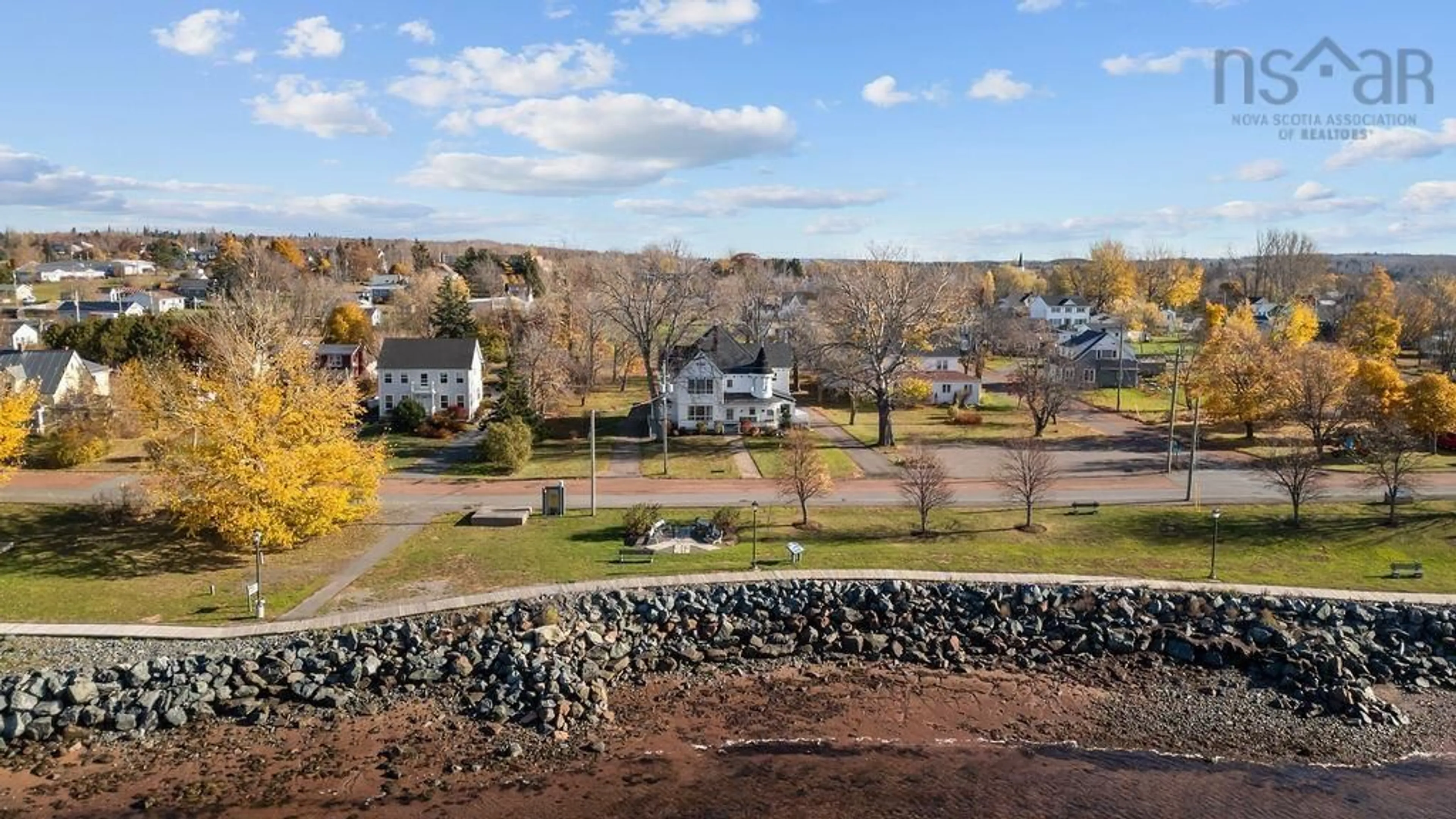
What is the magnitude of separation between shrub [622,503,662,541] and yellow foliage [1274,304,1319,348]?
162ft

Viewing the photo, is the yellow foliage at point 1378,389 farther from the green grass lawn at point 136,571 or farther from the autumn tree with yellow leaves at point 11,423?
the autumn tree with yellow leaves at point 11,423

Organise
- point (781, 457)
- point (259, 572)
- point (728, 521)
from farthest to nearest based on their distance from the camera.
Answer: point (781, 457), point (728, 521), point (259, 572)

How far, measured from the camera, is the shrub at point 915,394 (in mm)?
62656

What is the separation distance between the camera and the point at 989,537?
3309 cm

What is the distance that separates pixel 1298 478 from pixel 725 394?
93.6 feet

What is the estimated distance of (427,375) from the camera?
186ft

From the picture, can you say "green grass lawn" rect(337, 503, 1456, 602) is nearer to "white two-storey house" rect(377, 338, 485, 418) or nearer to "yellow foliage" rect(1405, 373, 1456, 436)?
"yellow foliage" rect(1405, 373, 1456, 436)

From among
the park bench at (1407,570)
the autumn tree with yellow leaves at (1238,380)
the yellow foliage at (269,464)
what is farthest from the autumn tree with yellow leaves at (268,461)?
the autumn tree with yellow leaves at (1238,380)

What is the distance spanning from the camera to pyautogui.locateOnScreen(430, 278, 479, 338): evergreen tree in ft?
227

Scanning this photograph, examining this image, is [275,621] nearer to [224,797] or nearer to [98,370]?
[224,797]

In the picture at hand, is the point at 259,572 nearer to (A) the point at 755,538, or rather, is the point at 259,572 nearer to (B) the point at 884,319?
(A) the point at 755,538

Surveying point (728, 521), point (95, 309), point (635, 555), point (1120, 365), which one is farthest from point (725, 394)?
point (95, 309)

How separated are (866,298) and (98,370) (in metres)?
47.6

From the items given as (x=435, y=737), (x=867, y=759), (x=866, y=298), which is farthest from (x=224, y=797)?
(x=866, y=298)
